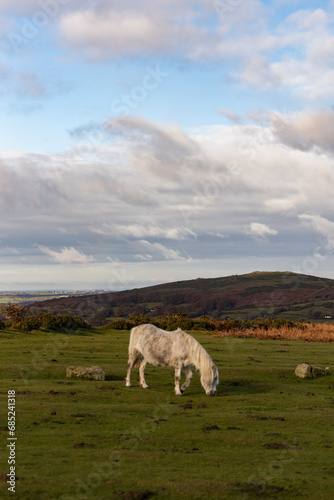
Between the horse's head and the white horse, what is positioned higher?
the white horse

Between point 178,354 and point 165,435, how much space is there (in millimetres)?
6775

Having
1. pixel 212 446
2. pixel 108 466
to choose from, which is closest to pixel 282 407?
pixel 212 446

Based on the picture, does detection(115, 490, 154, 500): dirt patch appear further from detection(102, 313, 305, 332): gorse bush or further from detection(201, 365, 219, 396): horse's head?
detection(102, 313, 305, 332): gorse bush

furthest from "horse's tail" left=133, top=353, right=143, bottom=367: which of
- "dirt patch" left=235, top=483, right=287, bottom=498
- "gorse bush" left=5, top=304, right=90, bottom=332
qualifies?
"gorse bush" left=5, top=304, right=90, bottom=332

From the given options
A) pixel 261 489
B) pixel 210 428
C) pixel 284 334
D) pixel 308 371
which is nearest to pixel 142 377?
pixel 210 428

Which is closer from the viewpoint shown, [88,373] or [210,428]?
[210,428]

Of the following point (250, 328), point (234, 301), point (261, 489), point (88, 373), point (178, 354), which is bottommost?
point (261, 489)

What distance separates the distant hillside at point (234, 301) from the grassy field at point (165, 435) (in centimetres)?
7322

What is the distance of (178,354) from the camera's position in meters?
21.6

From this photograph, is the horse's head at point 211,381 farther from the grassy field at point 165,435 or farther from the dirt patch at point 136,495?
the dirt patch at point 136,495

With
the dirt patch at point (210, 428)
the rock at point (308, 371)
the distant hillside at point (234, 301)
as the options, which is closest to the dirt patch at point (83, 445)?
the dirt patch at point (210, 428)

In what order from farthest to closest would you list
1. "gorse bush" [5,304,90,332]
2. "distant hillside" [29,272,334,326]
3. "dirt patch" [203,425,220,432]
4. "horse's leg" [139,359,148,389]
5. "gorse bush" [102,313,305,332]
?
"distant hillside" [29,272,334,326]
"gorse bush" [102,313,305,332]
"gorse bush" [5,304,90,332]
"horse's leg" [139,359,148,389]
"dirt patch" [203,425,220,432]

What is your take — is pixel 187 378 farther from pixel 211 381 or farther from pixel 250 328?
pixel 250 328

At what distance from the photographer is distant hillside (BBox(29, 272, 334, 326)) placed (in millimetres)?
112562
